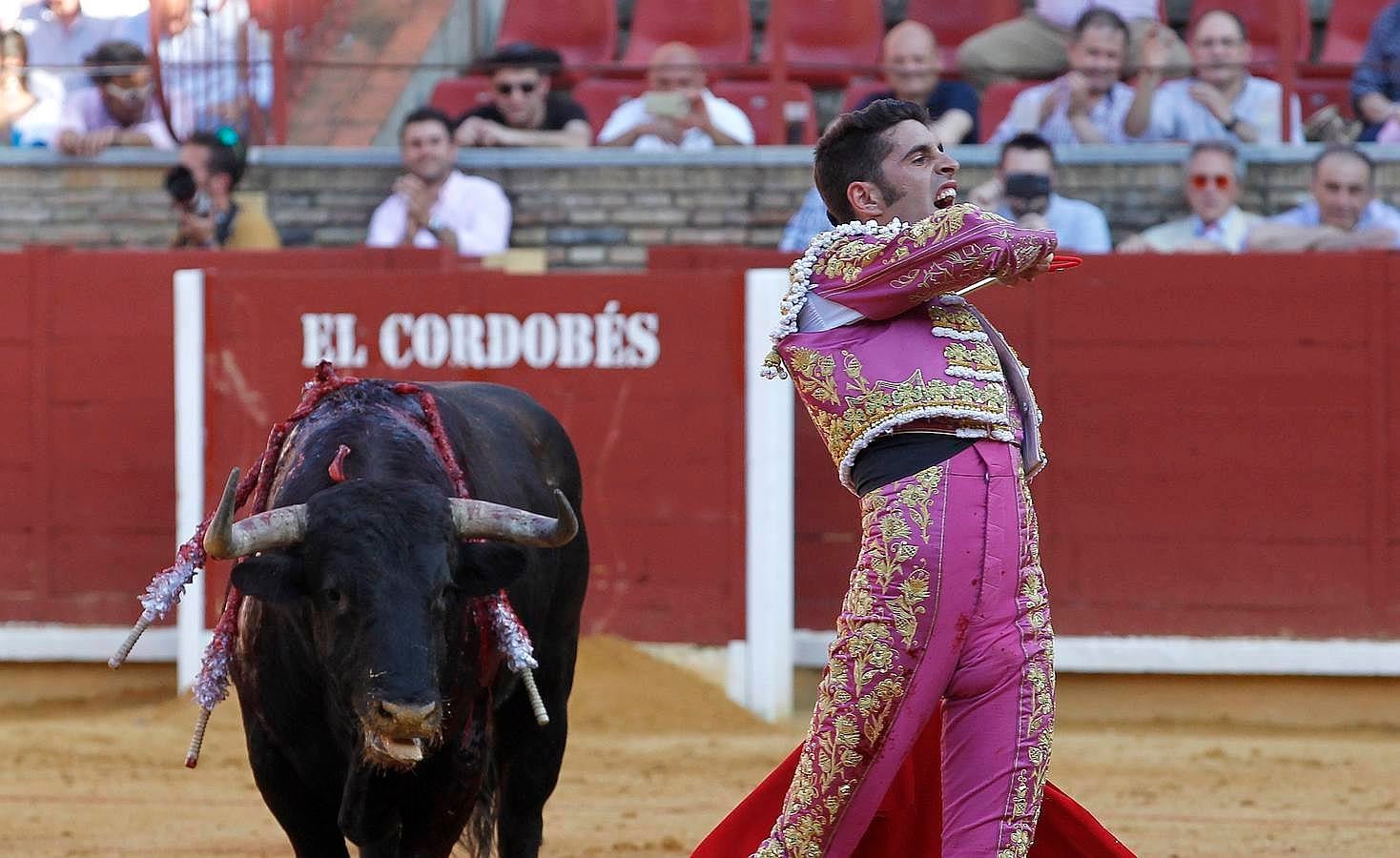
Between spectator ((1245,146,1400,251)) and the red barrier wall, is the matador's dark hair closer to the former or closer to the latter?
the red barrier wall

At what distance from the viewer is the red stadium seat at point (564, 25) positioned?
9727 millimetres

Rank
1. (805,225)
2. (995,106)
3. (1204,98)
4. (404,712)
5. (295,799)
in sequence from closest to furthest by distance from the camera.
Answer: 1. (404,712)
2. (295,799)
3. (805,225)
4. (1204,98)
5. (995,106)

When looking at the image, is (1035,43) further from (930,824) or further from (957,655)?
(957,655)

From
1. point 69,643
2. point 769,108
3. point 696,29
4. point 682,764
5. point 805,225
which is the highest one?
point 696,29

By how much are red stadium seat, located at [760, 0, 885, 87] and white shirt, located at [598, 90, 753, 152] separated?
70cm

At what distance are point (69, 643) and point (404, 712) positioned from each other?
462 centimetres

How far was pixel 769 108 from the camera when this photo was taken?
8.95 m

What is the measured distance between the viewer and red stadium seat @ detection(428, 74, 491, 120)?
30.3 feet

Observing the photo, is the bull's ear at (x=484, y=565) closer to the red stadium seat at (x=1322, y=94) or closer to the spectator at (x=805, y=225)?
the spectator at (x=805, y=225)

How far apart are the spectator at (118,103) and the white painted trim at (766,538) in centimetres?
328

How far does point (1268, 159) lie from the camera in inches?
321

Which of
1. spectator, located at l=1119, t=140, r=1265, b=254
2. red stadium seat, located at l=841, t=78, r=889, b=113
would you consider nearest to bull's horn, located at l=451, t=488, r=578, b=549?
spectator, located at l=1119, t=140, r=1265, b=254

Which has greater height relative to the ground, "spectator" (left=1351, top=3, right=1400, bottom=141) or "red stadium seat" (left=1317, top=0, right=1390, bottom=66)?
"red stadium seat" (left=1317, top=0, right=1390, bottom=66)

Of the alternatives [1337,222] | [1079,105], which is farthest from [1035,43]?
[1337,222]
